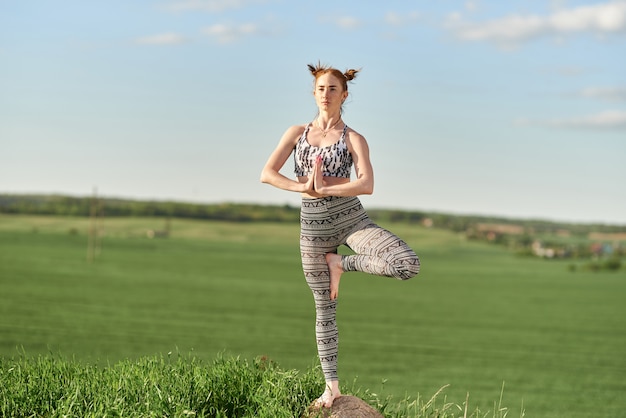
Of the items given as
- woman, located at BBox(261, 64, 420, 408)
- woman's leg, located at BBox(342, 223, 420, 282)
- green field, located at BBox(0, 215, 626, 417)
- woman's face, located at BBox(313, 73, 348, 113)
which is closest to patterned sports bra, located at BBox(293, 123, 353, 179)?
woman, located at BBox(261, 64, 420, 408)

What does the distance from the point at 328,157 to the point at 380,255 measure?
740mm

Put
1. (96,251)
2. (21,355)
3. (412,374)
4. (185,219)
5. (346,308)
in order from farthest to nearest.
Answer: (185,219)
(96,251)
(346,308)
(412,374)
(21,355)

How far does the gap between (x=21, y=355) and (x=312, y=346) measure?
592 cm

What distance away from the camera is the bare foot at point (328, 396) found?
5281 millimetres

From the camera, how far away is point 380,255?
4.85m

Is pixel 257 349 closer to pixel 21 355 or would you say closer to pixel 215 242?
pixel 21 355

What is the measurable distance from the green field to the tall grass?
44 centimetres

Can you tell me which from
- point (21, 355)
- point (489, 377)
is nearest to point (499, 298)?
point (489, 377)

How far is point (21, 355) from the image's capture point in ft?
22.1

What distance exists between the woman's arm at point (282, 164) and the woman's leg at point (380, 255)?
49cm

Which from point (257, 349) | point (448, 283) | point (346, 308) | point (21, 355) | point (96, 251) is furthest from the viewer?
point (96, 251)

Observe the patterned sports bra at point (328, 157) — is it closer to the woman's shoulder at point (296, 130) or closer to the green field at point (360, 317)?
the woman's shoulder at point (296, 130)

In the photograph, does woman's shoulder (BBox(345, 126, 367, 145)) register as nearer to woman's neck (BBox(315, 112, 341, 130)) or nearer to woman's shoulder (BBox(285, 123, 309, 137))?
woman's neck (BBox(315, 112, 341, 130))

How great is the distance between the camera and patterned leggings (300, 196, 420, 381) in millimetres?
4809
